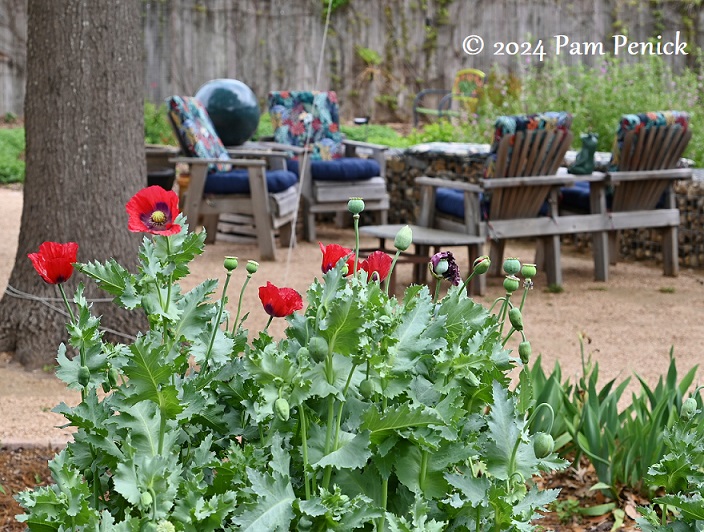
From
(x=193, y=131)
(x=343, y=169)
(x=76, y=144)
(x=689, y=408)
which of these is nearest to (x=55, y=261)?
(x=689, y=408)

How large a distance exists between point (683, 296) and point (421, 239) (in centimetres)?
153

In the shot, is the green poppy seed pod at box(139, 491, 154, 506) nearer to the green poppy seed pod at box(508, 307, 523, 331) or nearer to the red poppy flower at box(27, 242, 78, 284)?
the red poppy flower at box(27, 242, 78, 284)

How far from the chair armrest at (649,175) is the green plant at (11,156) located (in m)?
6.20

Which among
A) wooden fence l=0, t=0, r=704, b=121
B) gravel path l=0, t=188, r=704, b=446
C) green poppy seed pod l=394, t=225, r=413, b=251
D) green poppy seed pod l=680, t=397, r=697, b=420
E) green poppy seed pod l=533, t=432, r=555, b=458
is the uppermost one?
wooden fence l=0, t=0, r=704, b=121

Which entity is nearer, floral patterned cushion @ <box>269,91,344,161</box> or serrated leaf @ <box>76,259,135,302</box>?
serrated leaf @ <box>76,259,135,302</box>

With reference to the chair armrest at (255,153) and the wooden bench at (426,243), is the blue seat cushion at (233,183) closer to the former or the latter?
the chair armrest at (255,153)

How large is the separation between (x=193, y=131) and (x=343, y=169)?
3.75ft

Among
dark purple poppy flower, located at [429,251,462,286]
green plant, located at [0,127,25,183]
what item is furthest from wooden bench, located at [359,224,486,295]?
green plant, located at [0,127,25,183]

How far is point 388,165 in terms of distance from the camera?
7895 millimetres

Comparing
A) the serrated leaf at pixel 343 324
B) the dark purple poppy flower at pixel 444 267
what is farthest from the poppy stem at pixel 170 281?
the dark purple poppy flower at pixel 444 267

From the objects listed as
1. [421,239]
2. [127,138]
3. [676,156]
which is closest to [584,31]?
[676,156]

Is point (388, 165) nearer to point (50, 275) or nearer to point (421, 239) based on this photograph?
point (421, 239)

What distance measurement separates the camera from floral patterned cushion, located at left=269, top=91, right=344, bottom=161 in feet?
25.6

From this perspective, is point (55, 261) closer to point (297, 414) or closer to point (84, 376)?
point (84, 376)
